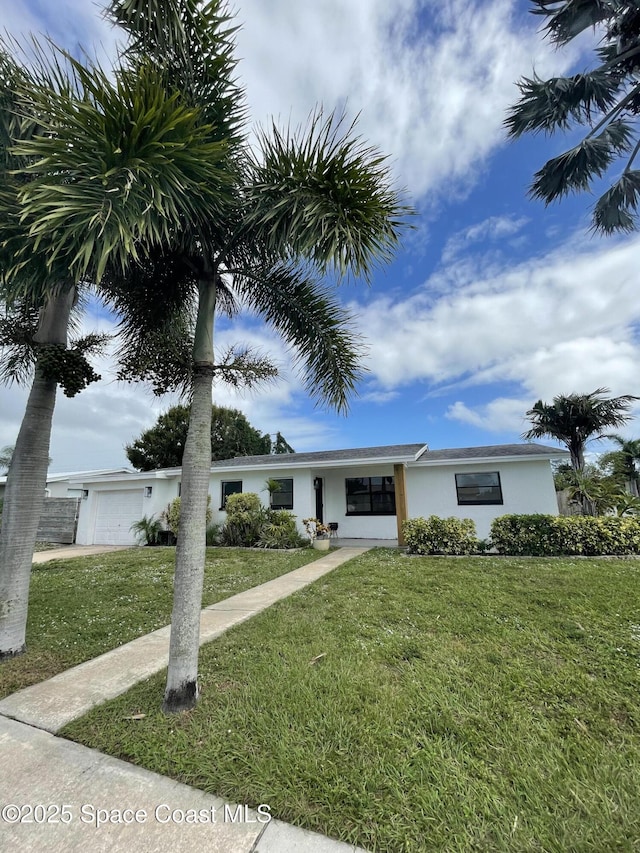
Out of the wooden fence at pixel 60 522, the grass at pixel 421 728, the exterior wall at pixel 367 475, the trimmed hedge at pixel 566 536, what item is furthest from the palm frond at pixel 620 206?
the wooden fence at pixel 60 522

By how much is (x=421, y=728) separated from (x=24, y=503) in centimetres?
461

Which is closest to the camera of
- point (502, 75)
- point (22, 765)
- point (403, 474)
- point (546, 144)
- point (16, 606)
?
point (22, 765)

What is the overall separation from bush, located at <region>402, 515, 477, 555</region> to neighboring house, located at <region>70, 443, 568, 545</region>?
63.2 inches

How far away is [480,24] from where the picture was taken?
6512mm

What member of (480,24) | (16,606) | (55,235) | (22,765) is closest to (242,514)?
(16,606)

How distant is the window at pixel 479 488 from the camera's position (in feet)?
39.4

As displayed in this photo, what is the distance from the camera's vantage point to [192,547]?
10.1 feet

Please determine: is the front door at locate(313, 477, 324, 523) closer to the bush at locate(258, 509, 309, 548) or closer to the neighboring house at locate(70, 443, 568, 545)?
the neighboring house at locate(70, 443, 568, 545)

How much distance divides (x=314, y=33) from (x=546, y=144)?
7922mm

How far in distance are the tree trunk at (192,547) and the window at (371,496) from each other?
36.4 ft

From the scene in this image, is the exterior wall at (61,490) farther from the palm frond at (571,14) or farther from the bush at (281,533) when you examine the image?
the palm frond at (571,14)

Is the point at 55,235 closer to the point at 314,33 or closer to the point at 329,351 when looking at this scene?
the point at 329,351

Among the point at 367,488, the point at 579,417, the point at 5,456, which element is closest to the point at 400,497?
the point at 367,488

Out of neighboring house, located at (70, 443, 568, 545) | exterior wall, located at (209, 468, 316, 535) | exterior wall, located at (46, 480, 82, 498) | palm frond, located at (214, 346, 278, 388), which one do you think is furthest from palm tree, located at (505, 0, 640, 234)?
exterior wall, located at (46, 480, 82, 498)
